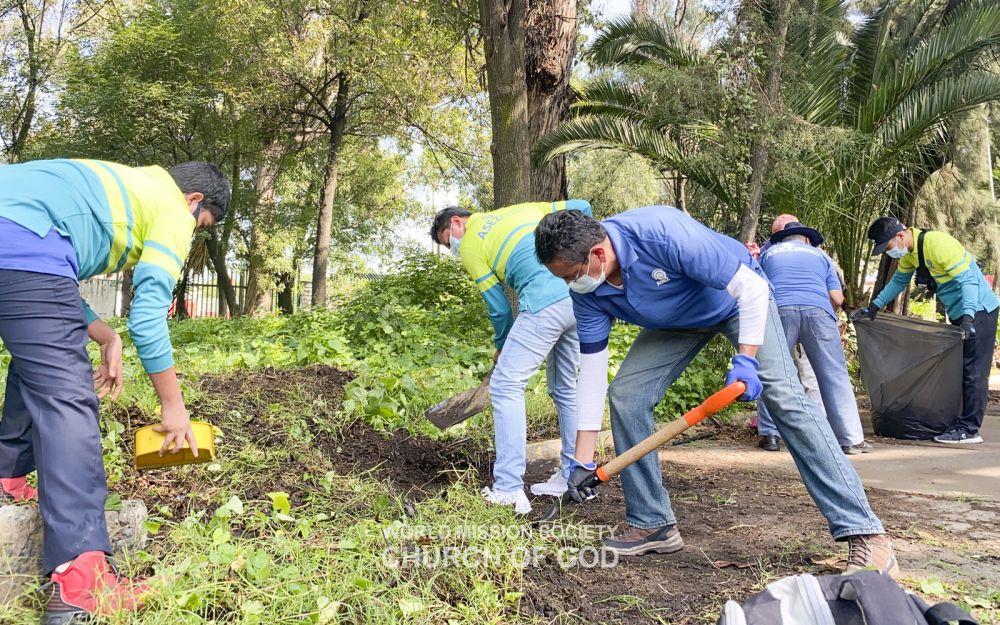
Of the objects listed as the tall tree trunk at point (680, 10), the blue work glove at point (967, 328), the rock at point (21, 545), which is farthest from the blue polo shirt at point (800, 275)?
the tall tree trunk at point (680, 10)

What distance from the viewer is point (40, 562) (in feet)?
7.81

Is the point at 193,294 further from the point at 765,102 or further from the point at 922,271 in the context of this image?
the point at 922,271

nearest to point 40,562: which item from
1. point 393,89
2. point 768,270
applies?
point 768,270

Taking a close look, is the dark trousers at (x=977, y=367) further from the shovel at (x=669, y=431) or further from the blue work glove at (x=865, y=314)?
the shovel at (x=669, y=431)

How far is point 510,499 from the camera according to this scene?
346cm

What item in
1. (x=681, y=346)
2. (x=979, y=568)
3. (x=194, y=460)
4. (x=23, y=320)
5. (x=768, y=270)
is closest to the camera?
(x=23, y=320)

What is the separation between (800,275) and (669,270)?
9.72 feet

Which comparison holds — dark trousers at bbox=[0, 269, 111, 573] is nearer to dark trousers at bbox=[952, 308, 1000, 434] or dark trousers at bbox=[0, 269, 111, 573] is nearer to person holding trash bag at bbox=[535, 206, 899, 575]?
person holding trash bag at bbox=[535, 206, 899, 575]

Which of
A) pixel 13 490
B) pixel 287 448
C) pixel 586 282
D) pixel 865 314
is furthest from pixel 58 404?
pixel 865 314

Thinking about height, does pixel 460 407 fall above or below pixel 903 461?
above

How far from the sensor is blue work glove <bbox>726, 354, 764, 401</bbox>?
2.60 meters

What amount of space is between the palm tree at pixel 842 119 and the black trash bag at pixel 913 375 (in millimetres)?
1857

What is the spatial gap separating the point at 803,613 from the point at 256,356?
550 centimetres

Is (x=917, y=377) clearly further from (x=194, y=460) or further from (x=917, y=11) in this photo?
(x=917, y=11)
